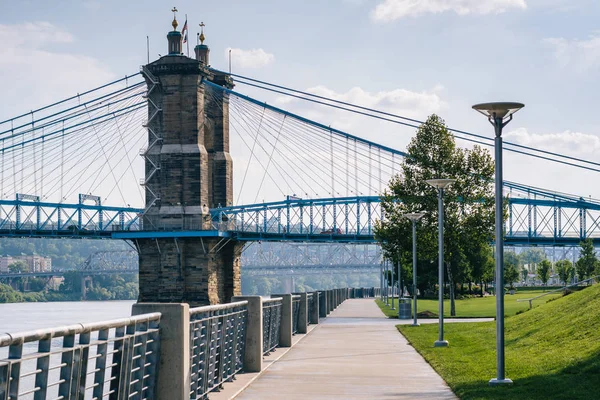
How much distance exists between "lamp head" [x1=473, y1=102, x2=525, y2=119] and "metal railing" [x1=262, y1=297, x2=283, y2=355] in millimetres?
7573

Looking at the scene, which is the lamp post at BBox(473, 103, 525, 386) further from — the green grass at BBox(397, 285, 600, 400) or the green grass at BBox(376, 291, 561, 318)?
the green grass at BBox(376, 291, 561, 318)

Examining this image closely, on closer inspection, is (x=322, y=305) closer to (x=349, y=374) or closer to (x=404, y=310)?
(x=404, y=310)

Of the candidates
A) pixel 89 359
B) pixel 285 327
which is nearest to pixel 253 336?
pixel 285 327

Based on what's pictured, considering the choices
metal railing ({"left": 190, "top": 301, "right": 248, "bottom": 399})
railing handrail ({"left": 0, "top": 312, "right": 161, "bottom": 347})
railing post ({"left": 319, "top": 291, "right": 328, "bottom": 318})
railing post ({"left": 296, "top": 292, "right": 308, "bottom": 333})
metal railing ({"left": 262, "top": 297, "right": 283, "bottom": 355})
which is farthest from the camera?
railing post ({"left": 319, "top": 291, "right": 328, "bottom": 318})

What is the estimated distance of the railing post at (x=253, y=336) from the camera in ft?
68.3

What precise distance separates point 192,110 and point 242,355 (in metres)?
66.6

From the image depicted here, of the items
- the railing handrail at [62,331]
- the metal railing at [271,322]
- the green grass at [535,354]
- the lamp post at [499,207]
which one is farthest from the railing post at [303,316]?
the railing handrail at [62,331]

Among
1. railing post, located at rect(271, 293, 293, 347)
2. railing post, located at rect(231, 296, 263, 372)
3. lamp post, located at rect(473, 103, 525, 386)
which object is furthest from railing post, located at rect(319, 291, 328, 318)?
lamp post, located at rect(473, 103, 525, 386)

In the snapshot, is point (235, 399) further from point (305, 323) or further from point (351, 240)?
point (351, 240)

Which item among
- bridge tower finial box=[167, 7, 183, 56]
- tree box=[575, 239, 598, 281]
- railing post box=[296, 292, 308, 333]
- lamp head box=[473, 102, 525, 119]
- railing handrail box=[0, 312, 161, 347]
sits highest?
bridge tower finial box=[167, 7, 183, 56]

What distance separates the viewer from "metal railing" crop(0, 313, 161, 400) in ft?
26.8

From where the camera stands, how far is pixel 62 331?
9.35 metres

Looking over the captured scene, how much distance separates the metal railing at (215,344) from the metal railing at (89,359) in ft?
6.86

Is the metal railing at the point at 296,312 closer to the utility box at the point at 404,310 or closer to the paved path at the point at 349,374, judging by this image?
the paved path at the point at 349,374
